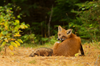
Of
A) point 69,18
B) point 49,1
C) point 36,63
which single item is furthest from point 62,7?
point 36,63

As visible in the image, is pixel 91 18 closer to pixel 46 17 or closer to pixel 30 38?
pixel 46 17

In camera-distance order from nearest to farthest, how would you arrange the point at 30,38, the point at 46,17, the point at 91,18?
the point at 91,18 < the point at 30,38 < the point at 46,17

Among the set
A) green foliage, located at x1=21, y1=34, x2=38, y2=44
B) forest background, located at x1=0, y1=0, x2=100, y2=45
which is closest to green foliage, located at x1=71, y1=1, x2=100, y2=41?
forest background, located at x1=0, y1=0, x2=100, y2=45

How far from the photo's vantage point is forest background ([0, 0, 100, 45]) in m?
5.86

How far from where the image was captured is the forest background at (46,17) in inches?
231

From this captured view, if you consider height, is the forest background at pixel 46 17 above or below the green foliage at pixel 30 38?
above

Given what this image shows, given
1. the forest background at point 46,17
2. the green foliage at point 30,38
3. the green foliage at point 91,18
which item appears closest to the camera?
the green foliage at point 91,18

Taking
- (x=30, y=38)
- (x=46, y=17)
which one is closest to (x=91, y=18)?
(x=46, y=17)

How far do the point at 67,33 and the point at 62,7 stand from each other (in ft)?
23.2

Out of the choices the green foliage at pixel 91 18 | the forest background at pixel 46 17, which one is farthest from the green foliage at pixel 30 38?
the green foliage at pixel 91 18

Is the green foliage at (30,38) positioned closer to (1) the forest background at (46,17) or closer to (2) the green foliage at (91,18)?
(1) the forest background at (46,17)

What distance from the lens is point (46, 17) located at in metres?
11.5

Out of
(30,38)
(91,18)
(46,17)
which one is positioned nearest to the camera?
(91,18)

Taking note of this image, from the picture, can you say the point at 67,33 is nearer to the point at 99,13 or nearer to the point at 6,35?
Result: the point at 99,13
